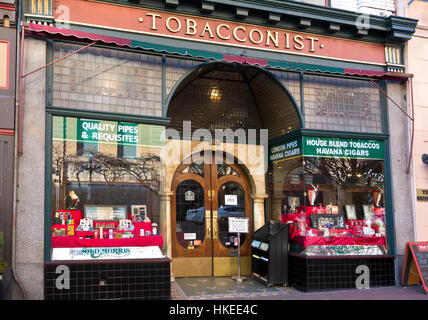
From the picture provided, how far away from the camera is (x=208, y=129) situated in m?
11.2

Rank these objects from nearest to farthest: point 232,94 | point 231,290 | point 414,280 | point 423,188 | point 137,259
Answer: point 137,259 < point 231,290 < point 414,280 < point 423,188 < point 232,94

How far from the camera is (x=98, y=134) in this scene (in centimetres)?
834

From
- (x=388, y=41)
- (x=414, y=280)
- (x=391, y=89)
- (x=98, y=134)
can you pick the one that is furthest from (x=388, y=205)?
(x=98, y=134)

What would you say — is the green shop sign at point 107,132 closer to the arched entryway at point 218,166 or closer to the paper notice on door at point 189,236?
the arched entryway at point 218,166

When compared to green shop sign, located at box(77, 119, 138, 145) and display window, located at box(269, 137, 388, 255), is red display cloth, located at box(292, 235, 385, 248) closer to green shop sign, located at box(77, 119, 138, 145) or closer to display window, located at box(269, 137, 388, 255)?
display window, located at box(269, 137, 388, 255)

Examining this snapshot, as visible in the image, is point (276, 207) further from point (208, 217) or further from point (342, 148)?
point (342, 148)

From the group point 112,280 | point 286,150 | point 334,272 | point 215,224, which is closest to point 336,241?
point 334,272

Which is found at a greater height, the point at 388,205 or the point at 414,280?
the point at 388,205

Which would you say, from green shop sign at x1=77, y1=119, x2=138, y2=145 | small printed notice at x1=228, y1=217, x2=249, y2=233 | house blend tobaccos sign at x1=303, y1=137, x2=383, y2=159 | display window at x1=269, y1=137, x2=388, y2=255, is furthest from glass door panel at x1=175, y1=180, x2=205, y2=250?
house blend tobaccos sign at x1=303, y1=137, x2=383, y2=159

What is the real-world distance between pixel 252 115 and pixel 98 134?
4.66 metres

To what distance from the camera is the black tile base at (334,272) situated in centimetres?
929

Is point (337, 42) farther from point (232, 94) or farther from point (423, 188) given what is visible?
point (423, 188)

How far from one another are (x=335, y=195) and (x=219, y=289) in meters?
3.40

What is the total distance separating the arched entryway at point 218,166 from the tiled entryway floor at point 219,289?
0.49 metres
